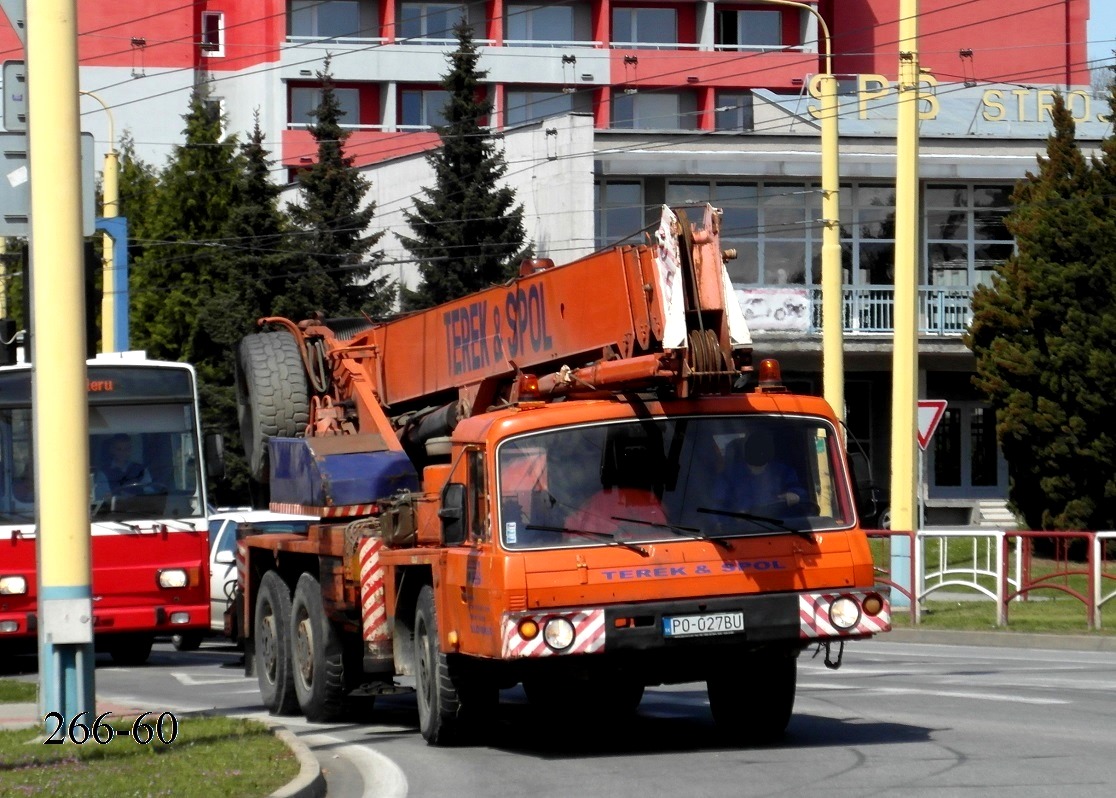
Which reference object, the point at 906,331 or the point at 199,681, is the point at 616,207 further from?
the point at 199,681

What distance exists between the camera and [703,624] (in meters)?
10.8

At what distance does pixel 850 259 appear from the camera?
45.8 m

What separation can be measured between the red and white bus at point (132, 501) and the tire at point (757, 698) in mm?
9054

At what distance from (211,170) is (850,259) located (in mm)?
16874

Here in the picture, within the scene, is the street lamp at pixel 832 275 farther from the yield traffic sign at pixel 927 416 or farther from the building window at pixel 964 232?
the building window at pixel 964 232

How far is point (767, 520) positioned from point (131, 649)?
41.3 ft

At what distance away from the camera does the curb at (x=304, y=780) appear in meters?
9.34

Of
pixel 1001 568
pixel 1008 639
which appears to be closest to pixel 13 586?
pixel 1008 639

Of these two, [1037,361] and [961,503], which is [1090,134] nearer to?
[961,503]

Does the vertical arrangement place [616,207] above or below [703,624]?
above

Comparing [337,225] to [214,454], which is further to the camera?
[337,225]

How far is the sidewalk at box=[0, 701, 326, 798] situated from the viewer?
9.50 m

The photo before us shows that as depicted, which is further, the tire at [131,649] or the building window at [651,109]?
the building window at [651,109]

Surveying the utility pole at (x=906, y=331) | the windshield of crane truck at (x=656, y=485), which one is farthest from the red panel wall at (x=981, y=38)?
the windshield of crane truck at (x=656, y=485)
